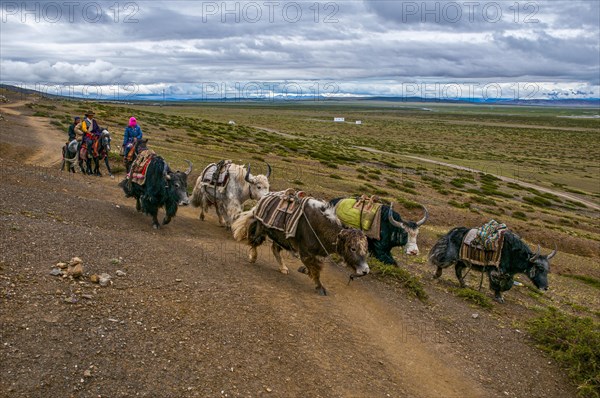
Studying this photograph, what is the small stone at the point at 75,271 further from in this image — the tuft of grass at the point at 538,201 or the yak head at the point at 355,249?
the tuft of grass at the point at 538,201

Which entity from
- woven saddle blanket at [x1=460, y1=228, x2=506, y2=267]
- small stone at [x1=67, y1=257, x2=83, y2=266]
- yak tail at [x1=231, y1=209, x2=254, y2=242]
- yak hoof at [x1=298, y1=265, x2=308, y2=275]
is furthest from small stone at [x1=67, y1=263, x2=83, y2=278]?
woven saddle blanket at [x1=460, y1=228, x2=506, y2=267]

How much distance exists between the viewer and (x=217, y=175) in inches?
538

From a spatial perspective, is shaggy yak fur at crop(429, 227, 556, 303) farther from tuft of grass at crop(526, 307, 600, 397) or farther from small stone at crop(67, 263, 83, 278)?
small stone at crop(67, 263, 83, 278)

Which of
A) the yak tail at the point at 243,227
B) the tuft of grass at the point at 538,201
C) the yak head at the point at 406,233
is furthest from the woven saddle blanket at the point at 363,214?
the tuft of grass at the point at 538,201

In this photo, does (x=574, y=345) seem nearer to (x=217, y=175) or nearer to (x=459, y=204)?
(x=217, y=175)

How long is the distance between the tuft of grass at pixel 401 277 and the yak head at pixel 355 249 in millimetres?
2145

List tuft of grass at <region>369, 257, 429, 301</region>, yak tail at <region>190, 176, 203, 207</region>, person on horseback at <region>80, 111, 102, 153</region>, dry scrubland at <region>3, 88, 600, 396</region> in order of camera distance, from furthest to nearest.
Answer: person on horseback at <region>80, 111, 102, 153</region>
yak tail at <region>190, 176, 203, 207</region>
tuft of grass at <region>369, 257, 429, 301</region>
dry scrubland at <region>3, 88, 600, 396</region>

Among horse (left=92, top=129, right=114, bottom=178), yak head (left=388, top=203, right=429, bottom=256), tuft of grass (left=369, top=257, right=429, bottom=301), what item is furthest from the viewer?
horse (left=92, top=129, right=114, bottom=178)

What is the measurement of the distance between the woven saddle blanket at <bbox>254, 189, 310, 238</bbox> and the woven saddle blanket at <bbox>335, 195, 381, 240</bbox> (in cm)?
190

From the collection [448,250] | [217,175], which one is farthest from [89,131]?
[448,250]

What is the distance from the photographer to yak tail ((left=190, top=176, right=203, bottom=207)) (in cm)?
1412

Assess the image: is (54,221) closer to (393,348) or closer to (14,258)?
(14,258)

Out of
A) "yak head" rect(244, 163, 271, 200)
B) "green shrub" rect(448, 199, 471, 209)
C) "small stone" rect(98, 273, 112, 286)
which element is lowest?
"green shrub" rect(448, 199, 471, 209)

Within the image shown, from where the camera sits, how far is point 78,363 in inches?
230
